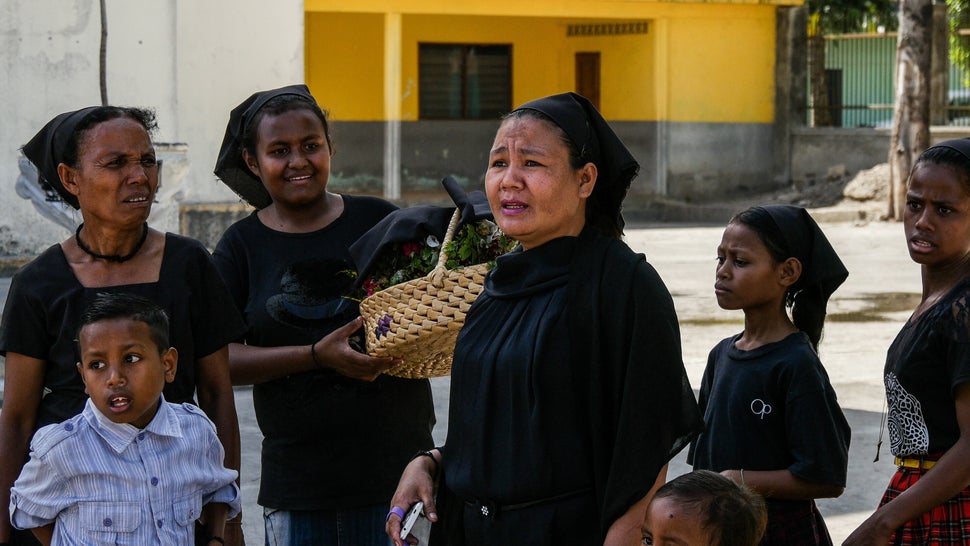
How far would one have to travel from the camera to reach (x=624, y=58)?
2352cm

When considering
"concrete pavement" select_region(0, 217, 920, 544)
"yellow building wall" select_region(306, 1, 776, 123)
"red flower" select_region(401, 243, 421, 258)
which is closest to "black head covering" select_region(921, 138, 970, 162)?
"red flower" select_region(401, 243, 421, 258)

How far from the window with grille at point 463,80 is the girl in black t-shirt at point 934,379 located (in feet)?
67.9

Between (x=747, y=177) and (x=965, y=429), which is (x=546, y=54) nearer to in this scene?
(x=747, y=177)

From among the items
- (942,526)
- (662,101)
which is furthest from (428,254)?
(662,101)

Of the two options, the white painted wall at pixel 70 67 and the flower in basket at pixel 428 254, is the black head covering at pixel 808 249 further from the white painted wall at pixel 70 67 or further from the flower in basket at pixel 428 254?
the white painted wall at pixel 70 67

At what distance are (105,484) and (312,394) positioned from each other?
663 millimetres

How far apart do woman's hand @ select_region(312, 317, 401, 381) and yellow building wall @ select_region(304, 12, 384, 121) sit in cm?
1932

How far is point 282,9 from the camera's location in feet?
34.2

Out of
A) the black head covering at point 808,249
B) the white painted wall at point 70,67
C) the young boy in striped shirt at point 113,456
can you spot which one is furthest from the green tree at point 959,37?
the young boy in striped shirt at point 113,456

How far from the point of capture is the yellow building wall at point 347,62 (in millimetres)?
22500

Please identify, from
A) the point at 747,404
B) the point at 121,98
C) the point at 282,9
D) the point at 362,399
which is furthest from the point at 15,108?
the point at 747,404

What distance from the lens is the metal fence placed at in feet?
77.3

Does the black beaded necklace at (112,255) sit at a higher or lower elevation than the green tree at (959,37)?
lower

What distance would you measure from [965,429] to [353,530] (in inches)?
62.6
